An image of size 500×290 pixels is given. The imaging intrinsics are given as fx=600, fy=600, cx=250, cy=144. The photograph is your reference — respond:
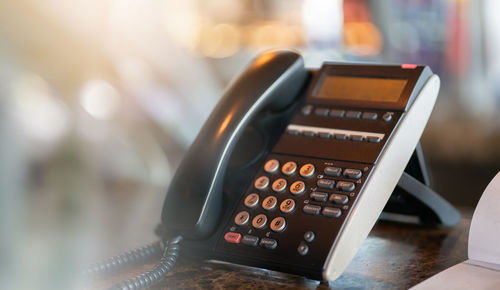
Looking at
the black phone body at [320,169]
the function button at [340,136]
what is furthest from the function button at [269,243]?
the function button at [340,136]

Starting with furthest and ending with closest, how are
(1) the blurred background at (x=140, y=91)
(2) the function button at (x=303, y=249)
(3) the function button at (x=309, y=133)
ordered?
(1) the blurred background at (x=140, y=91) < (3) the function button at (x=309, y=133) < (2) the function button at (x=303, y=249)

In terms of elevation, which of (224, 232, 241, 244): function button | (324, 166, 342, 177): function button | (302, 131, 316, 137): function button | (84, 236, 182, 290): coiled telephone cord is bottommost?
(84, 236, 182, 290): coiled telephone cord

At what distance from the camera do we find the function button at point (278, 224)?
1.72ft

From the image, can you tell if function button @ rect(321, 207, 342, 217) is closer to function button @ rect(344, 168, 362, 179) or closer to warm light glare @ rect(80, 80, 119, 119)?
function button @ rect(344, 168, 362, 179)

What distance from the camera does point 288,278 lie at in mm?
520

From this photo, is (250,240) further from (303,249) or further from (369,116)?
(369,116)

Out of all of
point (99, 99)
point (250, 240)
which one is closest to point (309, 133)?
point (250, 240)

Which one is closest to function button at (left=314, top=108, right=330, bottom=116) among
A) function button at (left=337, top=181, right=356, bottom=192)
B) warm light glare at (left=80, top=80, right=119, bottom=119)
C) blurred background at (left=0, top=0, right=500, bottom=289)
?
function button at (left=337, top=181, right=356, bottom=192)

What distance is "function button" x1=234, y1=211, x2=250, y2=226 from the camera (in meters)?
0.56

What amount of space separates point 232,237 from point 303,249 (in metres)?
0.08

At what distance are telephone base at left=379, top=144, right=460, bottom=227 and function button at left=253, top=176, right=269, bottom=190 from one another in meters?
0.14

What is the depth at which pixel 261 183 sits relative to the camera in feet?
1.91

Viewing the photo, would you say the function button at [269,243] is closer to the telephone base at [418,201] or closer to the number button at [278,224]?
the number button at [278,224]

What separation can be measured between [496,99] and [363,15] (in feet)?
2.53
